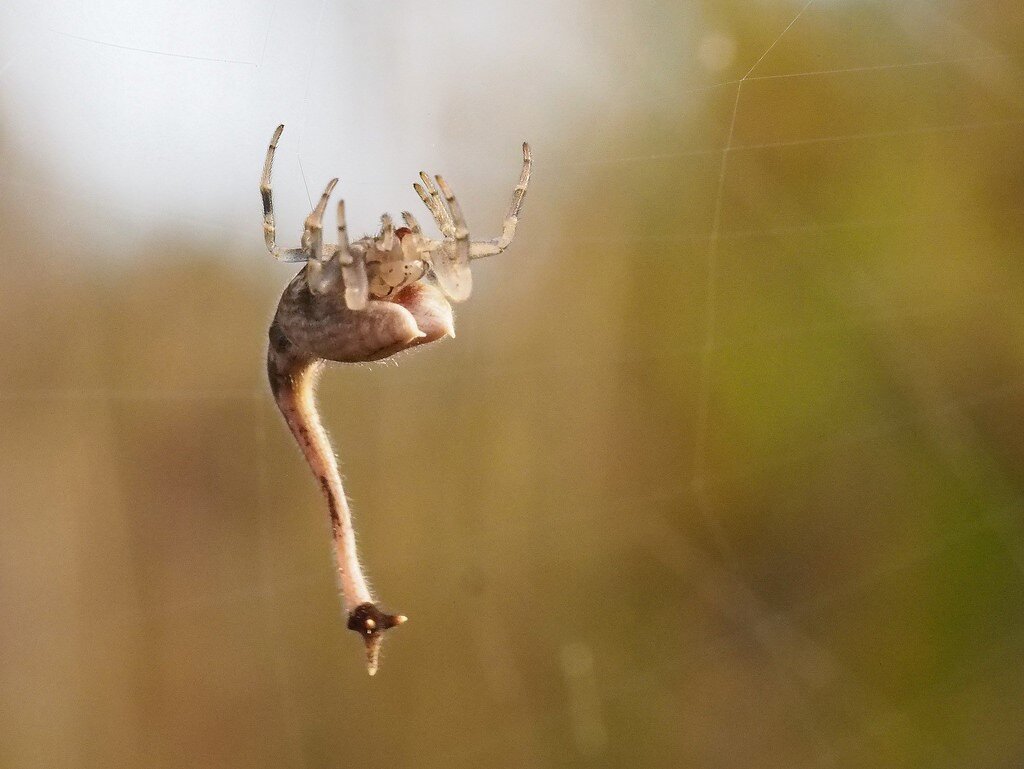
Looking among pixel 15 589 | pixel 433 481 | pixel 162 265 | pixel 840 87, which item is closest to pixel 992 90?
pixel 840 87

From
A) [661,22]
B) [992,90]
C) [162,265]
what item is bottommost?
[162,265]

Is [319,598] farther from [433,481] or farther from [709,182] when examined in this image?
[709,182]

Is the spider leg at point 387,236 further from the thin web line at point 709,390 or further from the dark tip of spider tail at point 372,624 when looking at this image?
the thin web line at point 709,390

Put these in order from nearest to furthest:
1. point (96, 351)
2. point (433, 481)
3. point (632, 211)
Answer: point (96, 351) → point (632, 211) → point (433, 481)

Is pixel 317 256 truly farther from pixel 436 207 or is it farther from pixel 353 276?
pixel 436 207

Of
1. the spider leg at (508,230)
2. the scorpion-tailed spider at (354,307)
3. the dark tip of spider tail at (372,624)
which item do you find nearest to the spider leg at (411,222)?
the scorpion-tailed spider at (354,307)

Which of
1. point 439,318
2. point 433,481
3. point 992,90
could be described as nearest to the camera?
point 439,318
